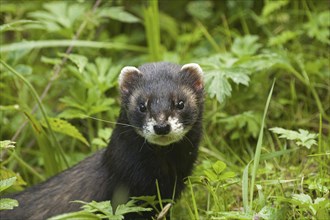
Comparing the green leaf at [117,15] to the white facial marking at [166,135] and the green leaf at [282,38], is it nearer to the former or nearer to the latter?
the green leaf at [282,38]

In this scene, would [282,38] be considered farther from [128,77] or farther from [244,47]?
[128,77]

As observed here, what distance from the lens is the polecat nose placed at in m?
3.88

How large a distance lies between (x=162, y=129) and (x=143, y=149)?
1.51 ft

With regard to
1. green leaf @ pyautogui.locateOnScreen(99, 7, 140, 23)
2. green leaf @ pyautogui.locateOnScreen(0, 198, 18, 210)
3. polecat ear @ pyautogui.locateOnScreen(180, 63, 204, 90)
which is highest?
green leaf @ pyautogui.locateOnScreen(99, 7, 140, 23)

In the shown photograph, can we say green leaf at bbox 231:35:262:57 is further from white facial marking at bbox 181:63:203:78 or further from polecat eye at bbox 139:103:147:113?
polecat eye at bbox 139:103:147:113

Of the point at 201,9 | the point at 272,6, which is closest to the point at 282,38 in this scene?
the point at 272,6

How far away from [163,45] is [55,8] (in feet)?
4.94

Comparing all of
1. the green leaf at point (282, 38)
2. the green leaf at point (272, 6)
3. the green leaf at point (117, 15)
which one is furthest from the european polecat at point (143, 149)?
the green leaf at point (272, 6)

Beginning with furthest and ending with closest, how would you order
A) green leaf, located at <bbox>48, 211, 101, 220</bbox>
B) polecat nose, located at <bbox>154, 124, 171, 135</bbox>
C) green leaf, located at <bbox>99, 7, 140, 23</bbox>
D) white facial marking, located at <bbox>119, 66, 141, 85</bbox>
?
green leaf, located at <bbox>99, 7, 140, 23</bbox>
white facial marking, located at <bbox>119, 66, 141, 85</bbox>
polecat nose, located at <bbox>154, 124, 171, 135</bbox>
green leaf, located at <bbox>48, 211, 101, 220</bbox>

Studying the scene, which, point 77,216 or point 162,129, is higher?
point 162,129

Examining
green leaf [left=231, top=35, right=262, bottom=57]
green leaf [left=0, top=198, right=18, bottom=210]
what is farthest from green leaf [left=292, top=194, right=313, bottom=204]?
green leaf [left=231, top=35, right=262, bottom=57]

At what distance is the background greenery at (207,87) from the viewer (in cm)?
472

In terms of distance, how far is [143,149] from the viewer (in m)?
4.29

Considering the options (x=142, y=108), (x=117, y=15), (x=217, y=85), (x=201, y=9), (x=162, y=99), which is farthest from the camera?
(x=201, y=9)
